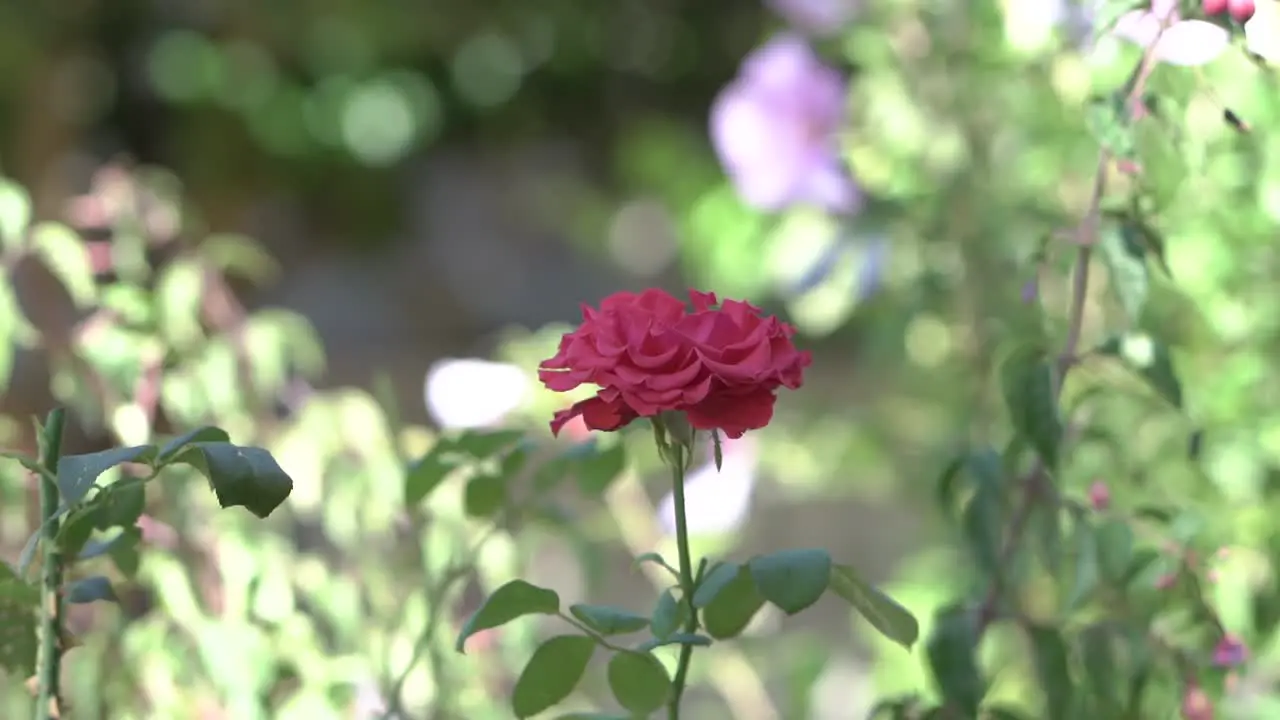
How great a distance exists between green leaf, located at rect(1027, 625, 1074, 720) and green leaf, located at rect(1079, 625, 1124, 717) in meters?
0.01

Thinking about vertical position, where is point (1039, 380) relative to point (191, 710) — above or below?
above

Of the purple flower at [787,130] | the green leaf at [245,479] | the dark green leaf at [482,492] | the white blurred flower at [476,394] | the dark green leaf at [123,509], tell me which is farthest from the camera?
the purple flower at [787,130]

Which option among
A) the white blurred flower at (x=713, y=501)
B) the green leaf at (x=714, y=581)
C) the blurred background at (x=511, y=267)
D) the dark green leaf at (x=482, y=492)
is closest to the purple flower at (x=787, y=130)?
the blurred background at (x=511, y=267)

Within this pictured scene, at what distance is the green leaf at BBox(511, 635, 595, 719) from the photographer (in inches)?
21.1

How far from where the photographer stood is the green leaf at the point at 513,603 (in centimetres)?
53

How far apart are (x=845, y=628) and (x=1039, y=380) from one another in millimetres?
1395

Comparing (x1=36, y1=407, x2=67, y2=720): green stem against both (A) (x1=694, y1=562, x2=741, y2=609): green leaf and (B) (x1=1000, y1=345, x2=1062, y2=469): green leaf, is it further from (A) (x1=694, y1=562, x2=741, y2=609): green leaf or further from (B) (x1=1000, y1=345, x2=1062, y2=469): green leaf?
(B) (x1=1000, y1=345, x2=1062, y2=469): green leaf

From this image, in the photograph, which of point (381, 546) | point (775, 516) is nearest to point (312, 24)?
point (775, 516)

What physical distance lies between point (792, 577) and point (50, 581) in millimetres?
274

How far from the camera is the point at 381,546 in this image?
1.00 meters

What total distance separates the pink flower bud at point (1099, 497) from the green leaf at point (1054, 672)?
0.09 meters

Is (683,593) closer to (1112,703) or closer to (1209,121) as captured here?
(1112,703)

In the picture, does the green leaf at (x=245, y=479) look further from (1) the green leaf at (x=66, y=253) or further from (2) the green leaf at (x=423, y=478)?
(1) the green leaf at (x=66, y=253)

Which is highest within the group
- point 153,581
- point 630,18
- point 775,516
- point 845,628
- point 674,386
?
point 674,386
